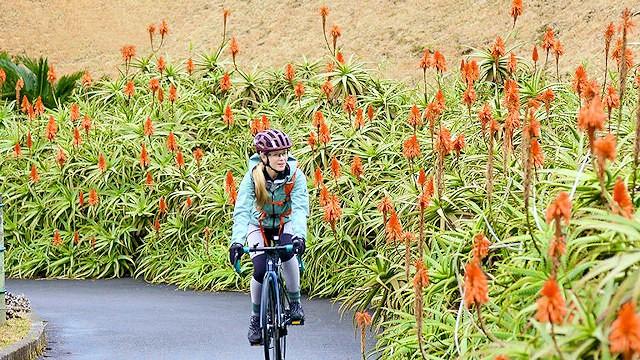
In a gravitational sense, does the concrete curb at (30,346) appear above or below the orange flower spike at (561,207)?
below

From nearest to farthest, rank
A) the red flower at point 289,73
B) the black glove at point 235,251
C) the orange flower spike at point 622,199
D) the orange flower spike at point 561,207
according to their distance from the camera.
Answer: the orange flower spike at point 561,207, the orange flower spike at point 622,199, the black glove at point 235,251, the red flower at point 289,73

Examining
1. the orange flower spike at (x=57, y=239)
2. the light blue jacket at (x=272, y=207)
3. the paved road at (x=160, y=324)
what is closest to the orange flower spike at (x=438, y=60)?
the paved road at (x=160, y=324)

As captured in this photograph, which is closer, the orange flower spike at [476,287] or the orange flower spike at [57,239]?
the orange flower spike at [476,287]

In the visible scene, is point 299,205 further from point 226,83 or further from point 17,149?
point 226,83

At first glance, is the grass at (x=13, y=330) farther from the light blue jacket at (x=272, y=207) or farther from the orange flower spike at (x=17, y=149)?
the orange flower spike at (x=17, y=149)

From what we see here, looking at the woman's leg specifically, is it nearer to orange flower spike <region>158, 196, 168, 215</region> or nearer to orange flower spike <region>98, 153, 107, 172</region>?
orange flower spike <region>158, 196, 168, 215</region>

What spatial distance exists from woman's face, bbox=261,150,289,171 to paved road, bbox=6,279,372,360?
1.95 metres

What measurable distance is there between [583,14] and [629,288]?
20004mm

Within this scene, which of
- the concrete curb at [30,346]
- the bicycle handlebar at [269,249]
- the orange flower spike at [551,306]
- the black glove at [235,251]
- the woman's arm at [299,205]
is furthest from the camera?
the concrete curb at [30,346]

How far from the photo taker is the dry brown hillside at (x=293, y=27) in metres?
24.0

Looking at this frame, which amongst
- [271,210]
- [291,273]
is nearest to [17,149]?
[271,210]

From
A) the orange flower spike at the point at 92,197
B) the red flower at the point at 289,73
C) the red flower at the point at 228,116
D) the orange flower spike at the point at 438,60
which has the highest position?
the red flower at the point at 289,73

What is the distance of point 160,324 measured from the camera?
37.0ft

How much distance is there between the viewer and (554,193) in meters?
7.41
